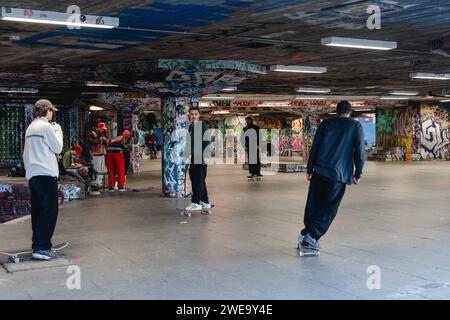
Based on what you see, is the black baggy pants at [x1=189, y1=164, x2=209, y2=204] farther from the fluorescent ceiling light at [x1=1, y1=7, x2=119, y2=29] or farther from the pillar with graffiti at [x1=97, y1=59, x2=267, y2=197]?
the pillar with graffiti at [x1=97, y1=59, x2=267, y2=197]

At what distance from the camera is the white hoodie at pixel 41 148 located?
7.18m

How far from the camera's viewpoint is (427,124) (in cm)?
3738

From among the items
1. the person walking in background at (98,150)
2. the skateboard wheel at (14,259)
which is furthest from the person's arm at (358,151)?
the person walking in background at (98,150)

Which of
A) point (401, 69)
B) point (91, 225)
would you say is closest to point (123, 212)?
point (91, 225)

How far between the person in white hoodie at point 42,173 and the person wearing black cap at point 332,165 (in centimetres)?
326

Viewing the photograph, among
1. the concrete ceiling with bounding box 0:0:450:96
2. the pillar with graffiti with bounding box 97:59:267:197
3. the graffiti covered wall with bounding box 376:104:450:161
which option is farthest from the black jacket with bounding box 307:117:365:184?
the graffiti covered wall with bounding box 376:104:450:161

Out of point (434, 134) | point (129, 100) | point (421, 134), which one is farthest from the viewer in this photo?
point (434, 134)

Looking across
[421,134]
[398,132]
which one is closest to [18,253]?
[421,134]

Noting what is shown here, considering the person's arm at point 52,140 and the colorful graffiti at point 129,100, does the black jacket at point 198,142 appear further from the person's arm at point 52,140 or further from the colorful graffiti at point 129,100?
the colorful graffiti at point 129,100

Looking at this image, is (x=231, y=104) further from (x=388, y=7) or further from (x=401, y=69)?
(x=388, y=7)

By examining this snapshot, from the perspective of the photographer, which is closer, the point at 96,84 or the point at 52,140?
the point at 52,140

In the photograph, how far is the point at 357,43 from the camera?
462 inches

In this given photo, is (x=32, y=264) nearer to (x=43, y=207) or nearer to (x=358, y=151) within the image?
(x=43, y=207)

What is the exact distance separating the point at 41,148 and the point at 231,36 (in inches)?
204
